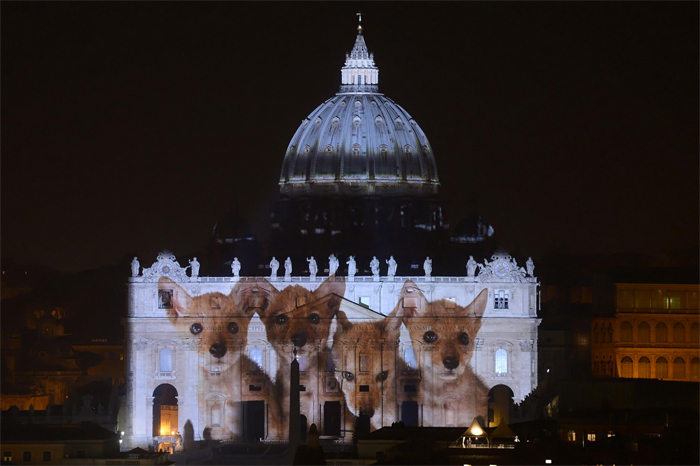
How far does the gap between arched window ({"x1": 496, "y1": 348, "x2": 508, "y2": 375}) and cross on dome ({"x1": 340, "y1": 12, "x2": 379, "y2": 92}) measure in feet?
86.8

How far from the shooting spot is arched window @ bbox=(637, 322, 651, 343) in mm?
158875

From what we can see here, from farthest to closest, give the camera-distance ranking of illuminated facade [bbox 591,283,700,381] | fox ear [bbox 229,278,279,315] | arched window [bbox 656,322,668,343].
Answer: arched window [bbox 656,322,668,343]
illuminated facade [bbox 591,283,700,381]
fox ear [bbox 229,278,279,315]

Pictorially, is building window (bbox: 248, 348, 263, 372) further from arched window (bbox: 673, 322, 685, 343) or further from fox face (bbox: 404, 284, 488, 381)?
arched window (bbox: 673, 322, 685, 343)

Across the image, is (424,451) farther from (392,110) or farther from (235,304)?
(392,110)

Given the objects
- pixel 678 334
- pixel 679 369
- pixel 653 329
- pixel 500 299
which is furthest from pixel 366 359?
pixel 678 334

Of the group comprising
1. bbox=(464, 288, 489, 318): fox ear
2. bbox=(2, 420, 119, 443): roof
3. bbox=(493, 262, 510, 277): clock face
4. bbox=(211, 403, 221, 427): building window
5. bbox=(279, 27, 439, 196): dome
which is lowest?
bbox=(2, 420, 119, 443): roof

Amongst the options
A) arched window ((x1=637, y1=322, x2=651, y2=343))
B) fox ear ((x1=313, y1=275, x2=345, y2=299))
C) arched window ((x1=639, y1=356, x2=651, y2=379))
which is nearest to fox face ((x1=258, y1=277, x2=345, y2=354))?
fox ear ((x1=313, y1=275, x2=345, y2=299))

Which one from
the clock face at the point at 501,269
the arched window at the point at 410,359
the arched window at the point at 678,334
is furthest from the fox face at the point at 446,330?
the arched window at the point at 678,334

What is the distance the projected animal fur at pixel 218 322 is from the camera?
5920 inches

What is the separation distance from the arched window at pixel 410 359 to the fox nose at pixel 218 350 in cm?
975

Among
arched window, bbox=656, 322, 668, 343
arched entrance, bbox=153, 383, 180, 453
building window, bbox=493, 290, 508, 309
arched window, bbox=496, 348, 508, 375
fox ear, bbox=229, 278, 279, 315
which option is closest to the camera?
arched window, bbox=496, 348, 508, 375

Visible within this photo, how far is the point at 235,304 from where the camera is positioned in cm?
15112

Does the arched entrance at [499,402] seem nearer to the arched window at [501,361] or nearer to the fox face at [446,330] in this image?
the arched window at [501,361]

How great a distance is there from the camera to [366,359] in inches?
5886
